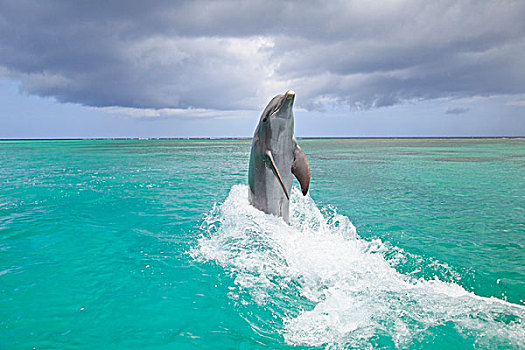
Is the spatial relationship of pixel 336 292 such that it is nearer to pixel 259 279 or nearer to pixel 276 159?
pixel 259 279

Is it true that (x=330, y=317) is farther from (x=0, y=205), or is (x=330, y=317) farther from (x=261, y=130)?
(x=0, y=205)

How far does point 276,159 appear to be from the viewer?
7.21 meters

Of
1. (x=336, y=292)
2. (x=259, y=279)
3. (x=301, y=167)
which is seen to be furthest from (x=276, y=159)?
(x=336, y=292)

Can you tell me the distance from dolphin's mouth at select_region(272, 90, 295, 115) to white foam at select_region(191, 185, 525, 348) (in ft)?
7.93

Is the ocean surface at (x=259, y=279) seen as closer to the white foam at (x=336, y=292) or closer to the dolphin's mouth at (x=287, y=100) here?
the white foam at (x=336, y=292)

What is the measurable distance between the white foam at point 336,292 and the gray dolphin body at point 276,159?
1.29 ft

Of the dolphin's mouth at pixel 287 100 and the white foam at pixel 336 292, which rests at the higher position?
the dolphin's mouth at pixel 287 100

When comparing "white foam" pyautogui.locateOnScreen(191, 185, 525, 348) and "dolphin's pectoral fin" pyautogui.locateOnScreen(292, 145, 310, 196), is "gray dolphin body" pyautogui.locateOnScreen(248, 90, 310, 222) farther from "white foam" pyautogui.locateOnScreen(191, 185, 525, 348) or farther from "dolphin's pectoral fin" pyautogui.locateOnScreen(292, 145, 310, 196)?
"white foam" pyautogui.locateOnScreen(191, 185, 525, 348)

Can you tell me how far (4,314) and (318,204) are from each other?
10656mm

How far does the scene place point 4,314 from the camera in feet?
16.7

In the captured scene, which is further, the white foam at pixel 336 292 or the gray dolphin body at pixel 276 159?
the gray dolphin body at pixel 276 159

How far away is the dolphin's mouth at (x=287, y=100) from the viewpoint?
255 inches

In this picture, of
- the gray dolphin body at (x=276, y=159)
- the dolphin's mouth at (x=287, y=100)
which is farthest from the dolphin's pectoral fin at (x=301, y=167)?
the dolphin's mouth at (x=287, y=100)

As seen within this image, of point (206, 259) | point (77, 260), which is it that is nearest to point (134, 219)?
point (77, 260)
